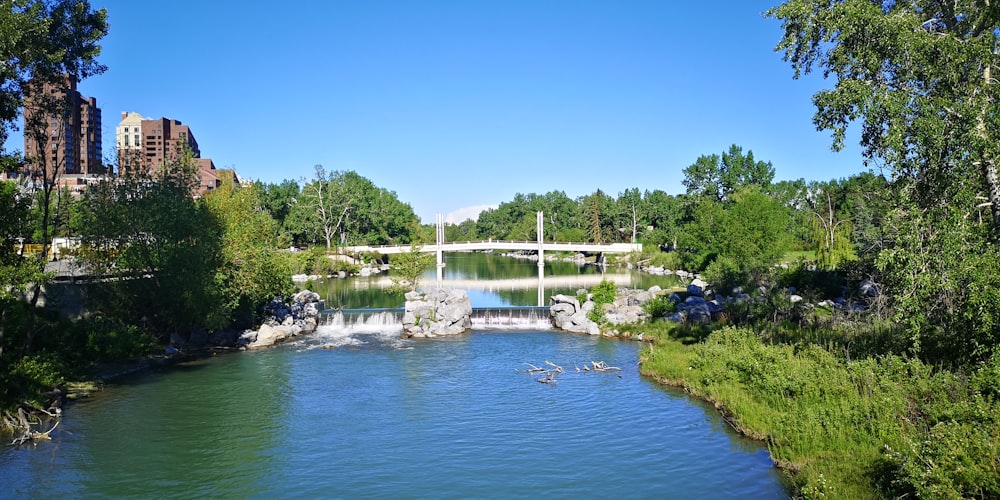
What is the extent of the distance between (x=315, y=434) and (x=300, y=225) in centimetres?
6694

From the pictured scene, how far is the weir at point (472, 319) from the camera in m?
34.1

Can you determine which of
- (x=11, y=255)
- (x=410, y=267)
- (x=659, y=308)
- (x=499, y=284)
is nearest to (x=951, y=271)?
(x=659, y=308)

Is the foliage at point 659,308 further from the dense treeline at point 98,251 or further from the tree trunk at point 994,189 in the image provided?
the tree trunk at point 994,189

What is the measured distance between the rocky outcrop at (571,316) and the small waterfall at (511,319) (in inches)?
21.7

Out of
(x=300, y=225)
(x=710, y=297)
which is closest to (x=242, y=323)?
(x=710, y=297)

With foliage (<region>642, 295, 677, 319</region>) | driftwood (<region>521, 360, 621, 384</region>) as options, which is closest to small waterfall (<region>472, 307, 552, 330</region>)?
foliage (<region>642, 295, 677, 319</region>)

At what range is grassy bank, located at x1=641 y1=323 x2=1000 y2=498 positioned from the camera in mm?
9695

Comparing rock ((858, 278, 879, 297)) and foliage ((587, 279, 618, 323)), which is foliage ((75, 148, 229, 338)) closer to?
foliage ((587, 279, 618, 323))

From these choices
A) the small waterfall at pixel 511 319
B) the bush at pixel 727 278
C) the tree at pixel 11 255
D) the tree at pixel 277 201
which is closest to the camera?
the tree at pixel 11 255

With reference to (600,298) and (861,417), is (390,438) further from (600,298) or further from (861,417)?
(600,298)

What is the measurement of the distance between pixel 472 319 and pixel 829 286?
18.5 meters

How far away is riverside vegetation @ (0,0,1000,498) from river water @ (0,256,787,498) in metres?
1.57

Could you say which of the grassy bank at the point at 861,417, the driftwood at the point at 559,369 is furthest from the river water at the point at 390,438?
the grassy bank at the point at 861,417

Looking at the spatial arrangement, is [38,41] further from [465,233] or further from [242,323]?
[465,233]
